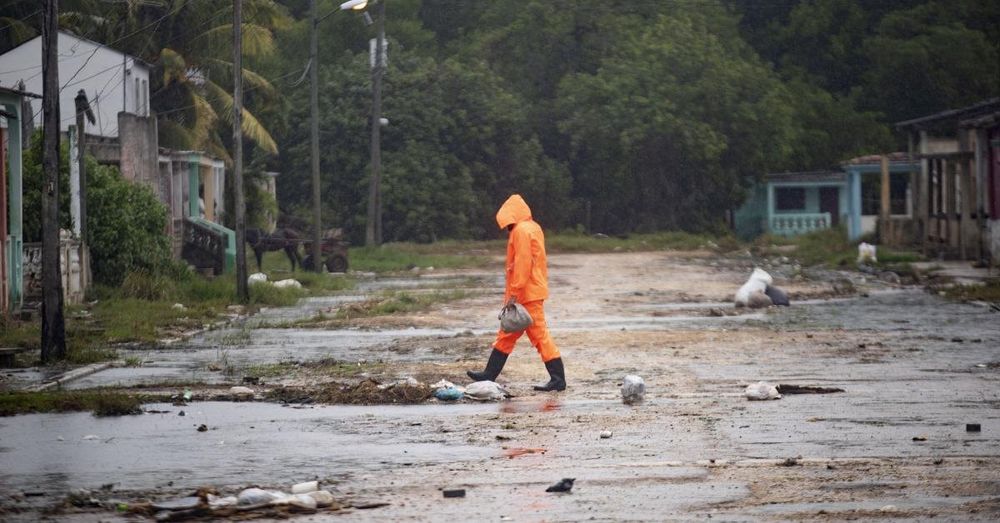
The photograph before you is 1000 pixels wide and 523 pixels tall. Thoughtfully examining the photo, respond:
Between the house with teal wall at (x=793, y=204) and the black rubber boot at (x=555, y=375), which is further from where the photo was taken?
the house with teal wall at (x=793, y=204)

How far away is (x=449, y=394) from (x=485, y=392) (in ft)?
1.04

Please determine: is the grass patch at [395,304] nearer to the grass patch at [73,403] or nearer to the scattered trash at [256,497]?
the grass patch at [73,403]

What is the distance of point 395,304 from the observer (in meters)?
26.4

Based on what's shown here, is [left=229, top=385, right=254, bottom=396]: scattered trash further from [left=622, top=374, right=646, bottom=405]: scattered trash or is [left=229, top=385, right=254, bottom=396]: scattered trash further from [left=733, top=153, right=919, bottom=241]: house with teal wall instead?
[left=733, top=153, right=919, bottom=241]: house with teal wall

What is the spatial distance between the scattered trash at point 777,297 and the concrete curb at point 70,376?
12372 millimetres

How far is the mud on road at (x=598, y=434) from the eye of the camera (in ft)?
28.2

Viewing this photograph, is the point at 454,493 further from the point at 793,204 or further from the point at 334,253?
the point at 793,204

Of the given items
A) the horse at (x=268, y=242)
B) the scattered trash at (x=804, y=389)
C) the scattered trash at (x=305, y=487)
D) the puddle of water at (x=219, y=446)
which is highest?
the horse at (x=268, y=242)

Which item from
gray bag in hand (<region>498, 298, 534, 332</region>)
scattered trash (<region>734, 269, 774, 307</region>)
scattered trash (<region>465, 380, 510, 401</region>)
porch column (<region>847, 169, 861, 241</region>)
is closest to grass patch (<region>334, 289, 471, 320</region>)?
scattered trash (<region>734, 269, 774, 307</region>)

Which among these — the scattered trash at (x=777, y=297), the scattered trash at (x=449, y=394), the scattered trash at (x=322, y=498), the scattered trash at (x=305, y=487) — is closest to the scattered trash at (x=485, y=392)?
the scattered trash at (x=449, y=394)

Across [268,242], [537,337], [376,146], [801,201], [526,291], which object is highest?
[376,146]

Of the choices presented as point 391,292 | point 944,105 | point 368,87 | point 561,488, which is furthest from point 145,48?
point 944,105

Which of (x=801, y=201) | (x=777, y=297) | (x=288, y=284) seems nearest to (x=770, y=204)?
(x=801, y=201)

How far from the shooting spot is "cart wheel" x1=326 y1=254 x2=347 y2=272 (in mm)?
41156
